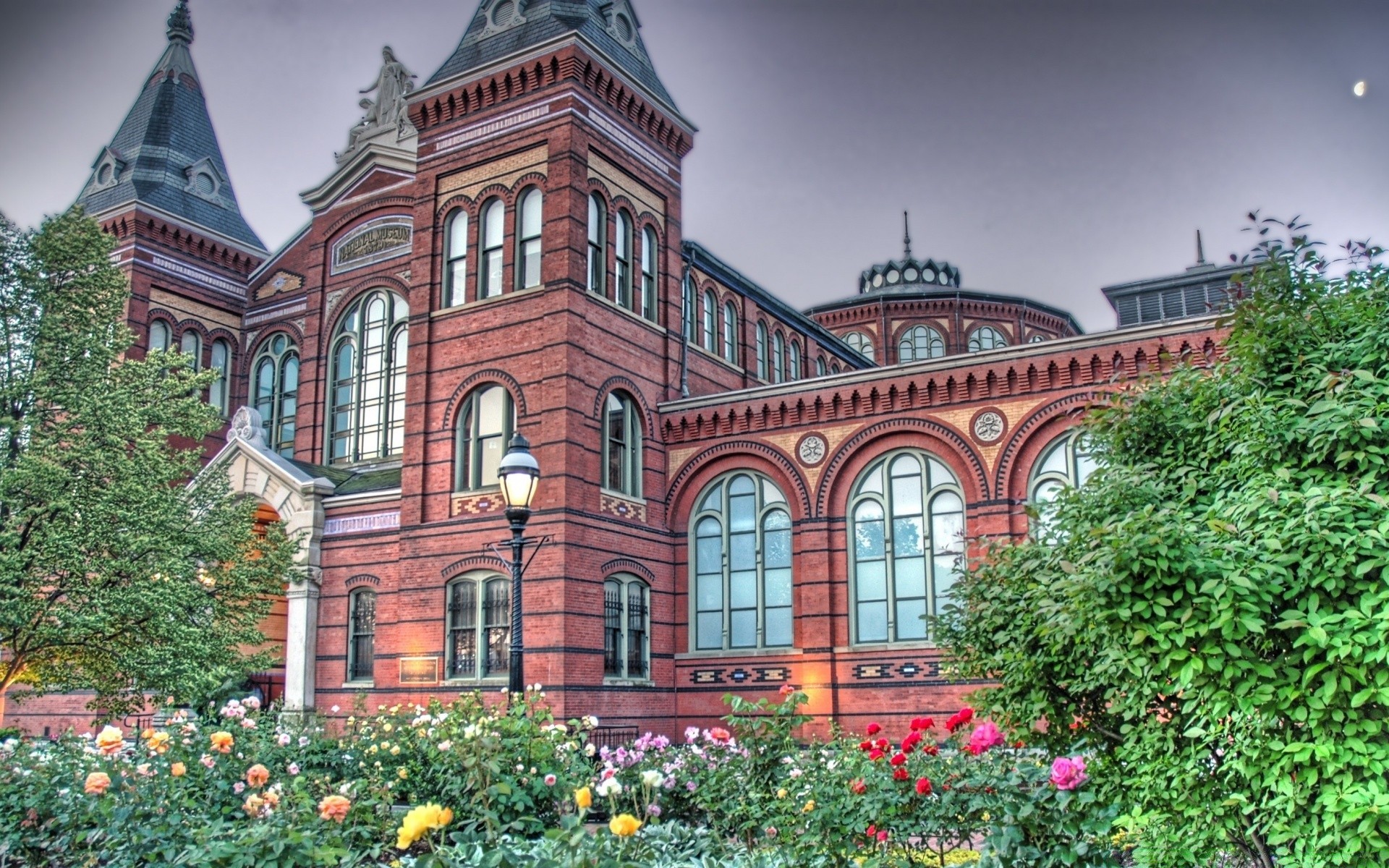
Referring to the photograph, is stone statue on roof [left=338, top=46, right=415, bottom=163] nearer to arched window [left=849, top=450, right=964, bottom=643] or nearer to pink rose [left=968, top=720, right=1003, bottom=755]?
arched window [left=849, top=450, right=964, bottom=643]

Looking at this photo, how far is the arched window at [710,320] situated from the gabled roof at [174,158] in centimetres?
1320

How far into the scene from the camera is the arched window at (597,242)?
23169mm

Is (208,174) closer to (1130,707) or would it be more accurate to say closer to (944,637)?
(944,637)

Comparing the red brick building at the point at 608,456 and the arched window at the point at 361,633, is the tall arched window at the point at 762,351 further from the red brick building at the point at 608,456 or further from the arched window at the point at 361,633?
the arched window at the point at 361,633

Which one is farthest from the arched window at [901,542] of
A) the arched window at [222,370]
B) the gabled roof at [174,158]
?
the gabled roof at [174,158]

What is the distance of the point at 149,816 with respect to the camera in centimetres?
816

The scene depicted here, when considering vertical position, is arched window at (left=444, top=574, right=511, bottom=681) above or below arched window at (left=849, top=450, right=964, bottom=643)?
below

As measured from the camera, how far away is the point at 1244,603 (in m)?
5.73

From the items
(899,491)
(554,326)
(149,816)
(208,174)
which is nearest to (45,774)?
(149,816)

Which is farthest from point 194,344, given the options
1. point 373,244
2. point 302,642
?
point 302,642

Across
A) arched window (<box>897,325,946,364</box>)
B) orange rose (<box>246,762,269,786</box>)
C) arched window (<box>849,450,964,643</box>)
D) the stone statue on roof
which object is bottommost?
orange rose (<box>246,762,269,786</box>)

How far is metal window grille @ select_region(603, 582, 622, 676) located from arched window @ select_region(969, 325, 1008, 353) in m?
29.2

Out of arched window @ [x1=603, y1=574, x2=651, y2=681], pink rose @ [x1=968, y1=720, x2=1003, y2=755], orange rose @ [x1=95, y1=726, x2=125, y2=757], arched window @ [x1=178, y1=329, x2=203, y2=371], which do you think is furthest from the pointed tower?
pink rose @ [x1=968, y1=720, x2=1003, y2=755]

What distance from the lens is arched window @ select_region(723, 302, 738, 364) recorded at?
29609 millimetres
